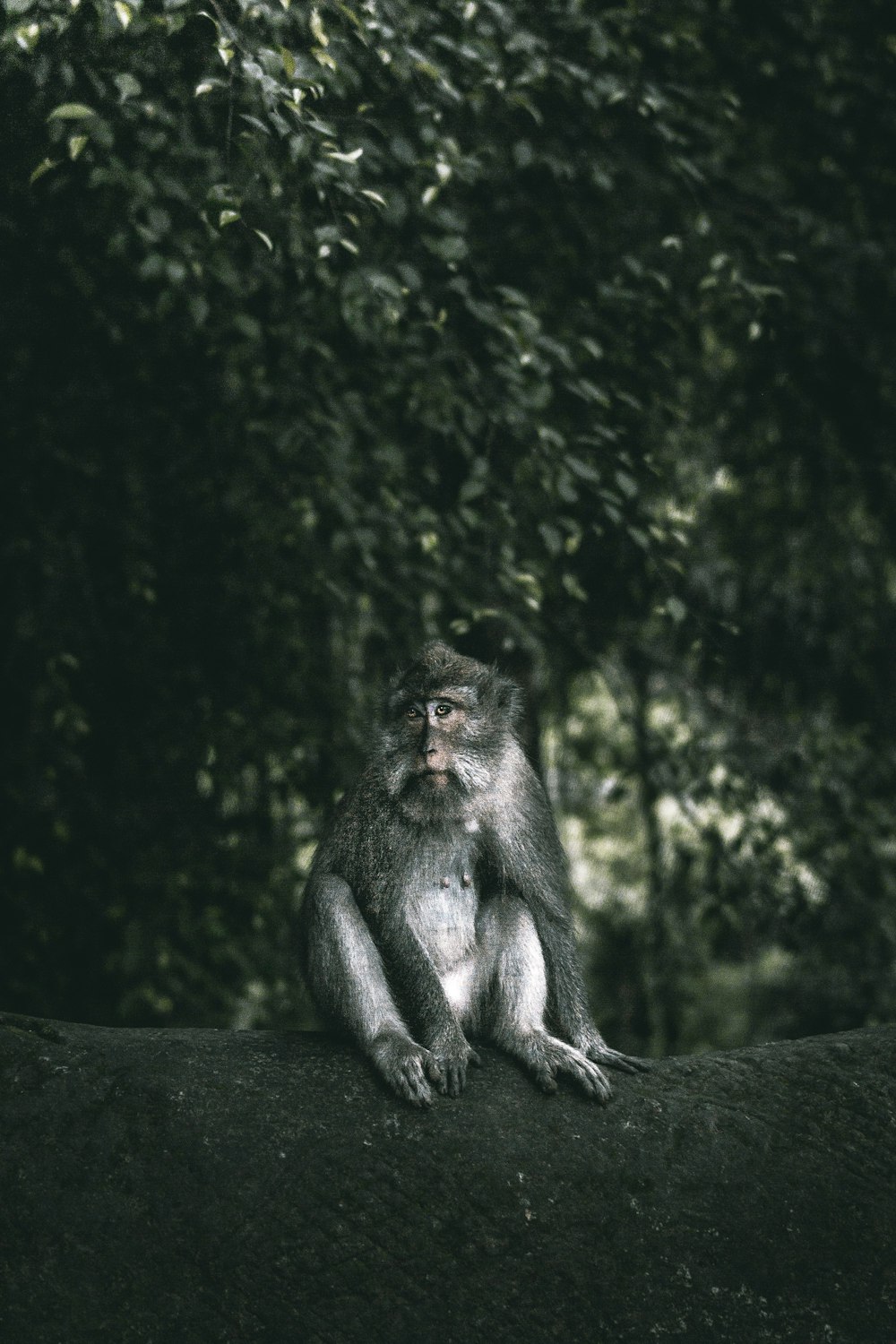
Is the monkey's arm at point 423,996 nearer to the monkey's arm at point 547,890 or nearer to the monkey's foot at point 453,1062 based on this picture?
the monkey's foot at point 453,1062

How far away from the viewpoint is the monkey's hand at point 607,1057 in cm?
344

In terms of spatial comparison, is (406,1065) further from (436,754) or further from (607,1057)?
(436,754)

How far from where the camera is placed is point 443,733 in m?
3.93

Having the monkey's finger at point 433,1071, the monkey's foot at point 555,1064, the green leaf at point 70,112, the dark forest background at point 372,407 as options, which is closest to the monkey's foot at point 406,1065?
the monkey's finger at point 433,1071

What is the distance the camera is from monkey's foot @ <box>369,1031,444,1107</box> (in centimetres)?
321

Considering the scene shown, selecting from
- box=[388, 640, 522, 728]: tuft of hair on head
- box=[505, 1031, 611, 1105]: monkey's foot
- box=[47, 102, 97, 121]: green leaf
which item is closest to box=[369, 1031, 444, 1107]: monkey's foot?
box=[505, 1031, 611, 1105]: monkey's foot

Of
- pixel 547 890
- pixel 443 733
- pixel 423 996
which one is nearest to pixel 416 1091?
pixel 423 996

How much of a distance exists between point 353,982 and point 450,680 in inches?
37.7

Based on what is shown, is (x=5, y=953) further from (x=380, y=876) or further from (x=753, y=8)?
(x=753, y=8)

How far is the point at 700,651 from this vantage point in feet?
18.9

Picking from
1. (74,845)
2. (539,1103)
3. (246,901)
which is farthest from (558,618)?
(539,1103)

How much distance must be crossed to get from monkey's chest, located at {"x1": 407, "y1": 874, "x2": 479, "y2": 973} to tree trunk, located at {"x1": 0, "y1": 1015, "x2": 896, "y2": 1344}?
0.66 metres

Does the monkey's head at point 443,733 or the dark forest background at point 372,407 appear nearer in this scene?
the monkey's head at point 443,733

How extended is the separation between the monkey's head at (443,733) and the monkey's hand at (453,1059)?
68 cm
